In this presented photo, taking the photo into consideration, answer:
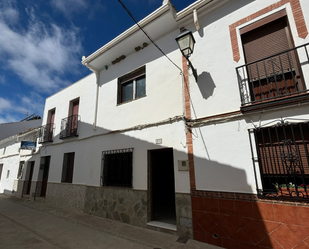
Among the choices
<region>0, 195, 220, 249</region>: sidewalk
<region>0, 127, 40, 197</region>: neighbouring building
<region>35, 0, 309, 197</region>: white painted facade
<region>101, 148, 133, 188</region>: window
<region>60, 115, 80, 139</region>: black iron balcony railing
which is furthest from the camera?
<region>0, 127, 40, 197</region>: neighbouring building

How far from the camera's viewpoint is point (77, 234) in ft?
14.1

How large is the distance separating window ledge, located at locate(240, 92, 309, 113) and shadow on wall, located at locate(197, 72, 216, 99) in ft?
2.92

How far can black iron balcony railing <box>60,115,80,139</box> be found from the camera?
24.8 ft

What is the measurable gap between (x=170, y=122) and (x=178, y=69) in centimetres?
156

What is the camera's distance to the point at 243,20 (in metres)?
3.91

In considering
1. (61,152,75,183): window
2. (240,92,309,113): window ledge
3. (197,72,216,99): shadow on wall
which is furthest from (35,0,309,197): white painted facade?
(61,152,75,183): window

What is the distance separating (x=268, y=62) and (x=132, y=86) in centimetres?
408

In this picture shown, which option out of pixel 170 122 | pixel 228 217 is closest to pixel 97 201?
pixel 170 122

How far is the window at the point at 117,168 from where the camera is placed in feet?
16.7

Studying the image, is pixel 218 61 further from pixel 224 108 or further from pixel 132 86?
pixel 132 86

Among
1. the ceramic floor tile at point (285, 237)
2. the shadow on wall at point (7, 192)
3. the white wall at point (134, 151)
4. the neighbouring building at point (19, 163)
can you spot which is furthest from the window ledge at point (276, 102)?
the shadow on wall at point (7, 192)

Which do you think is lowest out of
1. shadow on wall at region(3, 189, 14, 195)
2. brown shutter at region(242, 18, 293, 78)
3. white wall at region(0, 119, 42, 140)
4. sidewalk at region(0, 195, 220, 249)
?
sidewalk at region(0, 195, 220, 249)

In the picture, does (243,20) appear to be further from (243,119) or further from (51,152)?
(51,152)

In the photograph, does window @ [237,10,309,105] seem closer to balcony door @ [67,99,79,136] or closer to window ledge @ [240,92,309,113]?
window ledge @ [240,92,309,113]
